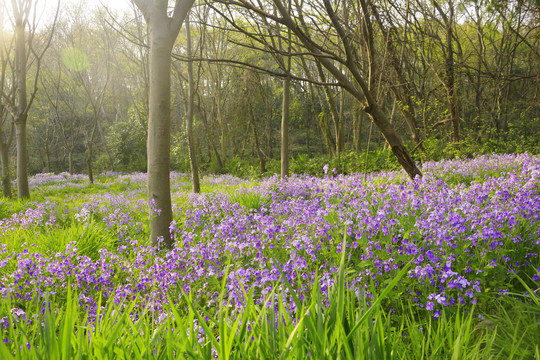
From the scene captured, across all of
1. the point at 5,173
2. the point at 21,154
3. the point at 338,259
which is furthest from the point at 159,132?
the point at 5,173

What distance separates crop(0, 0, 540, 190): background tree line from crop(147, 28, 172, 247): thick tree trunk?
0.31 metres

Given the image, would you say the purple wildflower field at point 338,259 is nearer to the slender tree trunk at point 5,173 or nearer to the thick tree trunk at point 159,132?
the thick tree trunk at point 159,132

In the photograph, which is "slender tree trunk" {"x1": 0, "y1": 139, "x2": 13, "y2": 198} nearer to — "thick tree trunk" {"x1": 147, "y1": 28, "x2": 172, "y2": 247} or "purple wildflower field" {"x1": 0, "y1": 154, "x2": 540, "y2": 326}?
"purple wildflower field" {"x1": 0, "y1": 154, "x2": 540, "y2": 326}

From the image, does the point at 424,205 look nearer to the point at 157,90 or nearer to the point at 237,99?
the point at 157,90

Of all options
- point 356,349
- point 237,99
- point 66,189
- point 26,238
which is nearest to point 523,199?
point 356,349

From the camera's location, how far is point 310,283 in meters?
2.62

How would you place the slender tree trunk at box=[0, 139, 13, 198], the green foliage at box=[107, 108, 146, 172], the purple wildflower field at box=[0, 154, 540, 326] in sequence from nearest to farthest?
the purple wildflower field at box=[0, 154, 540, 326] → the slender tree trunk at box=[0, 139, 13, 198] → the green foliage at box=[107, 108, 146, 172]

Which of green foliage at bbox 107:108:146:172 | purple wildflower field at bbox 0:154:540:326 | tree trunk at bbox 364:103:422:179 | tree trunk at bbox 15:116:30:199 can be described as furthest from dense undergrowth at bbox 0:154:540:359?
green foliage at bbox 107:108:146:172

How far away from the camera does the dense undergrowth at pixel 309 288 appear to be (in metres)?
1.52

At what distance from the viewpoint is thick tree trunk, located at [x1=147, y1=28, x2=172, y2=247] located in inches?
174

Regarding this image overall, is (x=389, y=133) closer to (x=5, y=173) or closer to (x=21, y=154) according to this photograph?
(x=21, y=154)

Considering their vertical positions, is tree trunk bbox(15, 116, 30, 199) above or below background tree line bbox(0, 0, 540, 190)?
below

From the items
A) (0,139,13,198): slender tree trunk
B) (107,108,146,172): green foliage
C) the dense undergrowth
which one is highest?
(107,108,146,172): green foliage

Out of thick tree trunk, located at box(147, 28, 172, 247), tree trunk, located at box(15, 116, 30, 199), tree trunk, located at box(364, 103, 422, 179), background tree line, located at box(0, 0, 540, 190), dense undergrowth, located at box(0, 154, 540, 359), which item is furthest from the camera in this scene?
tree trunk, located at box(15, 116, 30, 199)
